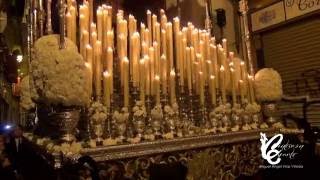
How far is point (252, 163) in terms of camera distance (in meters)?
2.69

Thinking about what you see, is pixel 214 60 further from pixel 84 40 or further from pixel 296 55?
pixel 296 55

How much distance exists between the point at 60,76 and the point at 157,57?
103cm

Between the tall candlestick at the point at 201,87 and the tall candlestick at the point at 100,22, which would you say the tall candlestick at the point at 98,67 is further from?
the tall candlestick at the point at 201,87

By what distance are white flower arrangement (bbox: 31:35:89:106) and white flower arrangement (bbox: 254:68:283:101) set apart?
176 centimetres

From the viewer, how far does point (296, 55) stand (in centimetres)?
460

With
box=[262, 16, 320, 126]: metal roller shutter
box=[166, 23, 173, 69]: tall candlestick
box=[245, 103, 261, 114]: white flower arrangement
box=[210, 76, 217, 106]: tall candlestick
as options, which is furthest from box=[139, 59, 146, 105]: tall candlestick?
box=[262, 16, 320, 126]: metal roller shutter

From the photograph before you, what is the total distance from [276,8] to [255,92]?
88.3 inches

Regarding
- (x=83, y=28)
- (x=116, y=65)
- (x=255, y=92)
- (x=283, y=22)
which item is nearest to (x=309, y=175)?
(x=255, y=92)

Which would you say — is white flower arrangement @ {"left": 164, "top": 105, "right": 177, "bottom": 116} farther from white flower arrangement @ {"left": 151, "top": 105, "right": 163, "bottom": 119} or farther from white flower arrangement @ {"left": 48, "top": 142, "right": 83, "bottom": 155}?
white flower arrangement @ {"left": 48, "top": 142, "right": 83, "bottom": 155}

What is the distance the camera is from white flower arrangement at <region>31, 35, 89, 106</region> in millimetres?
1806

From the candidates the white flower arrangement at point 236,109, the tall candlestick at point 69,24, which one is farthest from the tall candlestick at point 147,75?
the white flower arrangement at point 236,109

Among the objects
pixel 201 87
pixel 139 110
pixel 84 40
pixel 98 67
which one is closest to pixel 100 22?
pixel 84 40

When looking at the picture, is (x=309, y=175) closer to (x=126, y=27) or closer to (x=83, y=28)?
(x=126, y=27)

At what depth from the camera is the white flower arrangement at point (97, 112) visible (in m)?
2.06
